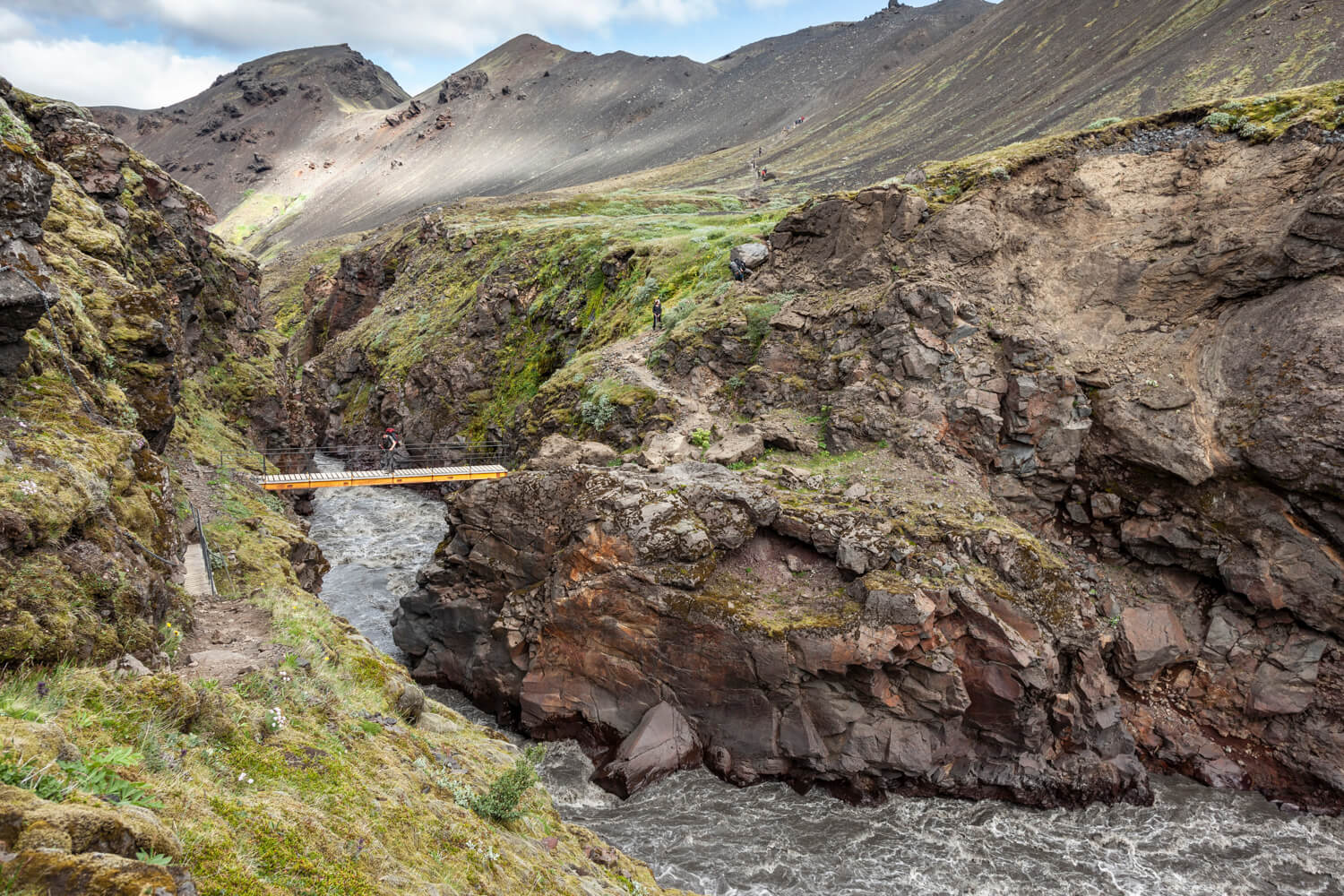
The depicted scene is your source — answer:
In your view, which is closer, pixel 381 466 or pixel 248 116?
pixel 381 466

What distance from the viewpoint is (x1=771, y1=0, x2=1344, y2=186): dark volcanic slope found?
41656 mm

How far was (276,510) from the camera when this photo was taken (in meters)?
23.2

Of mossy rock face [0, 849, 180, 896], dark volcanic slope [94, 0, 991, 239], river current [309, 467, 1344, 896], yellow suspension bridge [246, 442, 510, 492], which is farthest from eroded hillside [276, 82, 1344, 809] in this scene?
dark volcanic slope [94, 0, 991, 239]

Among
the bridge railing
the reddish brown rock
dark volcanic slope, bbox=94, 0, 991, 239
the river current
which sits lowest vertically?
the river current

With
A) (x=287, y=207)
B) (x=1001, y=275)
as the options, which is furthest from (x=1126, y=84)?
(x=287, y=207)

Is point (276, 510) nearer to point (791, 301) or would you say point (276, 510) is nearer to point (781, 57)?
point (791, 301)

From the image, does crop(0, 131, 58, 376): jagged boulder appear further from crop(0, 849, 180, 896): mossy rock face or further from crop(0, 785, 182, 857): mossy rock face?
crop(0, 849, 180, 896): mossy rock face

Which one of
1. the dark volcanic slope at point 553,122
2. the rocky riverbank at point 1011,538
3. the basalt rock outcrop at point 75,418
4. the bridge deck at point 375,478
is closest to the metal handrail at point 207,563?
the basalt rock outcrop at point 75,418

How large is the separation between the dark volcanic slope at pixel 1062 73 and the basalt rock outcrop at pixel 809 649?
126ft

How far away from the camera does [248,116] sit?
15275 centimetres

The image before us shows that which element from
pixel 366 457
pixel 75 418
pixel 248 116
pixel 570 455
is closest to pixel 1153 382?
pixel 570 455

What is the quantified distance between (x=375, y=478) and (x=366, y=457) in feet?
58.8

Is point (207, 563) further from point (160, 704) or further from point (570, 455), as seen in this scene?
point (570, 455)

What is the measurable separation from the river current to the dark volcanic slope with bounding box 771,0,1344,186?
39217mm
